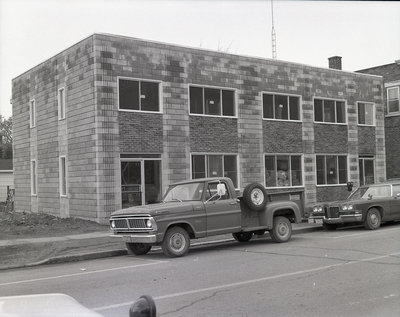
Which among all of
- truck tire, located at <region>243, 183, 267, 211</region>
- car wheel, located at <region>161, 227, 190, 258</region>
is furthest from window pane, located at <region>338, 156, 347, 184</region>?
car wheel, located at <region>161, 227, 190, 258</region>

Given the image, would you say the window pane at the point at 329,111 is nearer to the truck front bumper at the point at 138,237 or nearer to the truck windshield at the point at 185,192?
the truck windshield at the point at 185,192

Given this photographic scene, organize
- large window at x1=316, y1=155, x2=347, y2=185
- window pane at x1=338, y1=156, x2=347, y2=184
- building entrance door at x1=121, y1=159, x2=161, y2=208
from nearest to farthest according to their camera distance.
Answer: building entrance door at x1=121, y1=159, x2=161, y2=208 → large window at x1=316, y1=155, x2=347, y2=185 → window pane at x1=338, y1=156, x2=347, y2=184

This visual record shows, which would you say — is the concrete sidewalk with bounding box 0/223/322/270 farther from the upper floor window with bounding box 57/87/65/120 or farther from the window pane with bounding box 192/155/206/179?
the upper floor window with bounding box 57/87/65/120

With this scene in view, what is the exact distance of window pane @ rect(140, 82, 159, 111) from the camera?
1917 centimetres

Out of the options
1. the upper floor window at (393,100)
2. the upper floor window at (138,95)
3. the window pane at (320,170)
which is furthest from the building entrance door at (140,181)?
the upper floor window at (393,100)

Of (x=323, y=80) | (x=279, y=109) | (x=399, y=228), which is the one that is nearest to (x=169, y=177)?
(x=279, y=109)

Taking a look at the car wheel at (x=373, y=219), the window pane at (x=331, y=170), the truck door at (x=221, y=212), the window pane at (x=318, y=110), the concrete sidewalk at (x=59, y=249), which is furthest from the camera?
the window pane at (x=331, y=170)

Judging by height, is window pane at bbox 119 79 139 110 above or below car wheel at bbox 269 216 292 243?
above

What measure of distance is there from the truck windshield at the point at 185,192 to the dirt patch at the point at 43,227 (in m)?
5.16

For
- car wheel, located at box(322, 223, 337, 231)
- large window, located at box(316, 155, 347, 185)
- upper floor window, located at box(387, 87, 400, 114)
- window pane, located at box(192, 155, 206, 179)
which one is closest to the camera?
car wheel, located at box(322, 223, 337, 231)

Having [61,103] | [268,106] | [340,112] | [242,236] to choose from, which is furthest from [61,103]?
[340,112]

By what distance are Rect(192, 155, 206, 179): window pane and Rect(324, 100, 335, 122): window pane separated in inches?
322

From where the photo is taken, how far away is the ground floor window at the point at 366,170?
2711 cm

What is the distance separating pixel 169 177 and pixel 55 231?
515 cm
